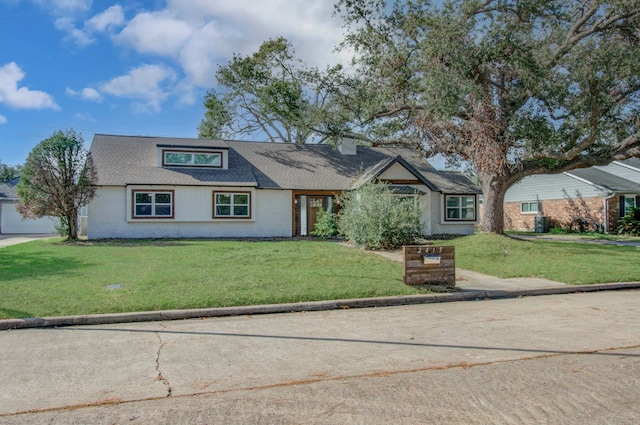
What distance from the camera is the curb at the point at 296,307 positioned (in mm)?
6883

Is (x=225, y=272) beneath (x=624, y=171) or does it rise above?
beneath

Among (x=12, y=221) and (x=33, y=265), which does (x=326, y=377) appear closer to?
(x=33, y=265)

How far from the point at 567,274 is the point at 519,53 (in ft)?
26.2

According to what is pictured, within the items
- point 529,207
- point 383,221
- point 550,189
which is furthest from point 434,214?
point 529,207

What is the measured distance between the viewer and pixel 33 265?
39.5 feet

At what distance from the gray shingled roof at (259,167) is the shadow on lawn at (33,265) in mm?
7026

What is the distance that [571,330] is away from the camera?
6.62 meters

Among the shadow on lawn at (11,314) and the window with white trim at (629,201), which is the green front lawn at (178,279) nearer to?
the shadow on lawn at (11,314)

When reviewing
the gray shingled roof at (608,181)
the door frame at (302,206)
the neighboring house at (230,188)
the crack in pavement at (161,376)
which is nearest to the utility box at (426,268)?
the crack in pavement at (161,376)

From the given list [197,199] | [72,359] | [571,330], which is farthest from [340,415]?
[197,199]

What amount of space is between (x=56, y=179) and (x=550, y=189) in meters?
31.4

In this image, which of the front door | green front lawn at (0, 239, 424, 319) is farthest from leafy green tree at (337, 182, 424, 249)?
the front door

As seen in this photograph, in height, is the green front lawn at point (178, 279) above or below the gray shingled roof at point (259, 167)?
below

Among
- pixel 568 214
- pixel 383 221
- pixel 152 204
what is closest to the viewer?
pixel 383 221
